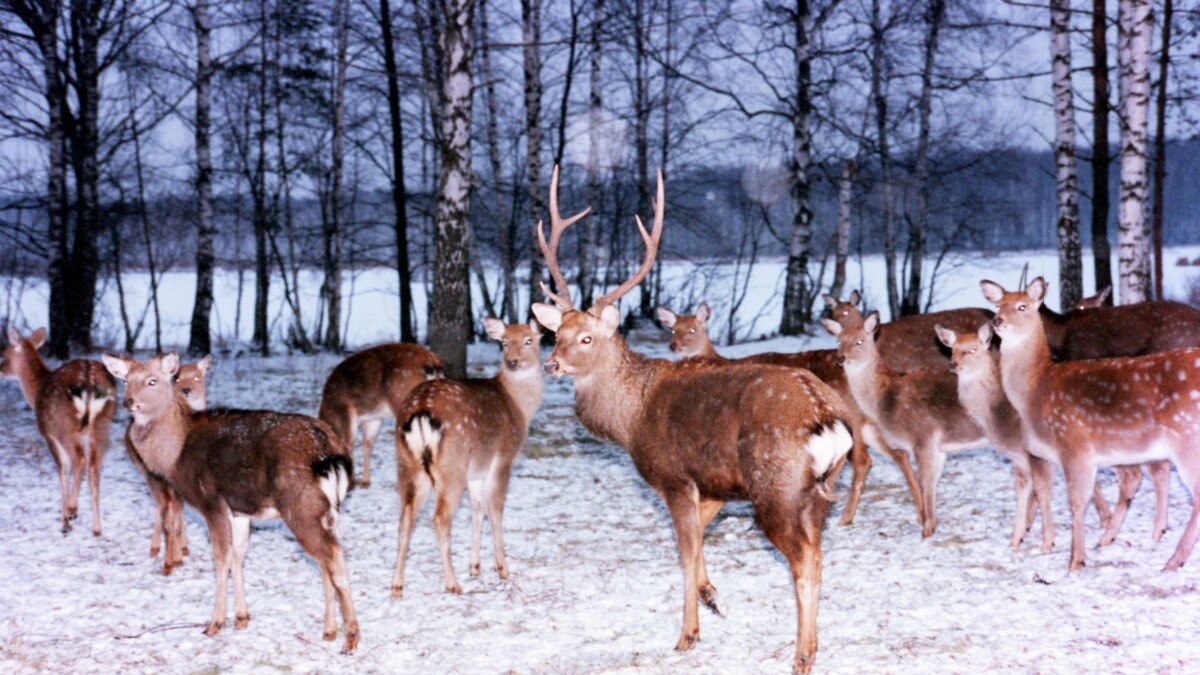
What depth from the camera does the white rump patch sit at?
4691mm

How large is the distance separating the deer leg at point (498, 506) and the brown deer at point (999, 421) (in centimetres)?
324

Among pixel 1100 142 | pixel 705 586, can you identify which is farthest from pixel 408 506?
pixel 1100 142

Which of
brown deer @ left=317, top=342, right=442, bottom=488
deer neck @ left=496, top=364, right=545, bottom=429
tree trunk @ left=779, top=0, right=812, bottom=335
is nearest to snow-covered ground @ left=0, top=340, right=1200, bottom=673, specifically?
brown deer @ left=317, top=342, right=442, bottom=488

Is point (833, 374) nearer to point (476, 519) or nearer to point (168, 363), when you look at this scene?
point (476, 519)

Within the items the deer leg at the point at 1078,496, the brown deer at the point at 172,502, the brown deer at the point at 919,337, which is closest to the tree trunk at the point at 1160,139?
the brown deer at the point at 919,337

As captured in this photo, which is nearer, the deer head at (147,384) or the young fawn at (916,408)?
the deer head at (147,384)

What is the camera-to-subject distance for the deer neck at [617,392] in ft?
19.1

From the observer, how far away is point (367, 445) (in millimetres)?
9297

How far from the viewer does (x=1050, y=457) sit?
6531mm

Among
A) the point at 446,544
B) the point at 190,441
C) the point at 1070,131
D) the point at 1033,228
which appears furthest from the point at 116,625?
the point at 1033,228

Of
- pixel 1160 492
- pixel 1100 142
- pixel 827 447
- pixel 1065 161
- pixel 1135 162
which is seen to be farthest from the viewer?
pixel 1065 161

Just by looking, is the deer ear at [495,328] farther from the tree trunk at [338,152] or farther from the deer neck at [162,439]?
the tree trunk at [338,152]

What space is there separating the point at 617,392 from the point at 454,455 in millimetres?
1201

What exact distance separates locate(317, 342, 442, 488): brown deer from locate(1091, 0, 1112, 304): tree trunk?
8.82m
